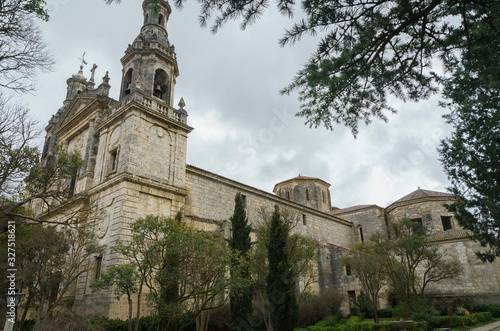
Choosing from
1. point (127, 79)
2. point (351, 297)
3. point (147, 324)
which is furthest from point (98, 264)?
point (351, 297)

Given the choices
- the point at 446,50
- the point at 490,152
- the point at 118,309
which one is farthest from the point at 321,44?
the point at 118,309

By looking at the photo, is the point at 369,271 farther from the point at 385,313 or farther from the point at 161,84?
the point at 161,84

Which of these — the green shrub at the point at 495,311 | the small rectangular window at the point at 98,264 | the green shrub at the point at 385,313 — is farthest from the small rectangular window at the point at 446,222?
the small rectangular window at the point at 98,264

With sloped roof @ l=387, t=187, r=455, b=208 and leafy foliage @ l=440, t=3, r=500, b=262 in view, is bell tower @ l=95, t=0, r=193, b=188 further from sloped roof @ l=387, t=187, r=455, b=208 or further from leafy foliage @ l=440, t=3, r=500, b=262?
sloped roof @ l=387, t=187, r=455, b=208

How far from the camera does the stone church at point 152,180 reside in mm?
13781

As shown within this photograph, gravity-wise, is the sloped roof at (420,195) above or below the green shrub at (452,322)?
above

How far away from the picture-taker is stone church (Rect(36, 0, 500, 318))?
13.8 meters

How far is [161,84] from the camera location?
708 inches

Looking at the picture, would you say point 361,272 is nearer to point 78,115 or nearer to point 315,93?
point 315,93

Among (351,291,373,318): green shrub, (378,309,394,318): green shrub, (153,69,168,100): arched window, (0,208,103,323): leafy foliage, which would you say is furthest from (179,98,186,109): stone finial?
(378,309,394,318): green shrub

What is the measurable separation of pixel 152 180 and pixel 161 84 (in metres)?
6.21

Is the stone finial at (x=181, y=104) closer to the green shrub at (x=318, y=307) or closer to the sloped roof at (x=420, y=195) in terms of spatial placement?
the green shrub at (x=318, y=307)

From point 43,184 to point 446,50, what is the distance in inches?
466

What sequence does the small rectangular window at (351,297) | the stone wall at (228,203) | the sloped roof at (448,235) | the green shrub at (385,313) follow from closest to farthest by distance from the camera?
the stone wall at (228,203) → the green shrub at (385,313) → the sloped roof at (448,235) → the small rectangular window at (351,297)
